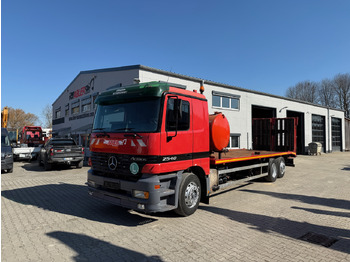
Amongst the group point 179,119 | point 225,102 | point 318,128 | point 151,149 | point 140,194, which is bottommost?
point 140,194

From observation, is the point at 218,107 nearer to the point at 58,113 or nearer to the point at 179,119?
the point at 179,119

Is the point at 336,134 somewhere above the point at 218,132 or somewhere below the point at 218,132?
above

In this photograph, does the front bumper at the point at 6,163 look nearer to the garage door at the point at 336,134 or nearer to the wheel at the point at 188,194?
the wheel at the point at 188,194

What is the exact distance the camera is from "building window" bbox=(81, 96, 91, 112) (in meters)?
20.3

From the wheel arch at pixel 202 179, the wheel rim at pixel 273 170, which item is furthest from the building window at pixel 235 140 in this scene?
the wheel arch at pixel 202 179

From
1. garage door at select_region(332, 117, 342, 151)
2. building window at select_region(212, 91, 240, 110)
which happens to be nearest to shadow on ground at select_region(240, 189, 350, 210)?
building window at select_region(212, 91, 240, 110)

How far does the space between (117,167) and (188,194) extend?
1.67m

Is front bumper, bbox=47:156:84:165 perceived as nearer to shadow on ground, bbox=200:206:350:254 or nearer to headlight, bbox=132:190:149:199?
headlight, bbox=132:190:149:199

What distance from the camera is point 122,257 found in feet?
11.5

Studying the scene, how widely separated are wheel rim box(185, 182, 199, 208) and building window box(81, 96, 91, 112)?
17.1 m

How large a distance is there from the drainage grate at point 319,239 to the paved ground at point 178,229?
0.37 ft

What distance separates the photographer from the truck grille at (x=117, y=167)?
475cm

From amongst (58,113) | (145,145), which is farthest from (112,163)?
(58,113)

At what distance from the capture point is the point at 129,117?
4.98m
